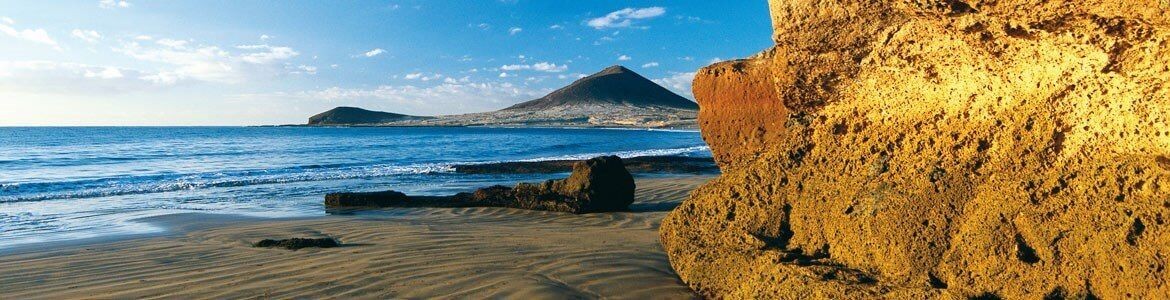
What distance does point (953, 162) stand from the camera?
340cm

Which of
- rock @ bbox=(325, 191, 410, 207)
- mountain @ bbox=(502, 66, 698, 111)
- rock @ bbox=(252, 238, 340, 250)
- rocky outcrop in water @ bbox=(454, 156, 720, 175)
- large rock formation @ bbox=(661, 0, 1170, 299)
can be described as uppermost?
mountain @ bbox=(502, 66, 698, 111)

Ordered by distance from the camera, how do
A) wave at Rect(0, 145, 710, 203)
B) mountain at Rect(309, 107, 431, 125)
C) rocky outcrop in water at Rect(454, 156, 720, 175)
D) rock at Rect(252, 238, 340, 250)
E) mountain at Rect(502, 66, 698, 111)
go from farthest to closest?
mountain at Rect(309, 107, 431, 125)
mountain at Rect(502, 66, 698, 111)
rocky outcrop in water at Rect(454, 156, 720, 175)
wave at Rect(0, 145, 710, 203)
rock at Rect(252, 238, 340, 250)

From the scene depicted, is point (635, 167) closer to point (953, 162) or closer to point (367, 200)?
point (367, 200)

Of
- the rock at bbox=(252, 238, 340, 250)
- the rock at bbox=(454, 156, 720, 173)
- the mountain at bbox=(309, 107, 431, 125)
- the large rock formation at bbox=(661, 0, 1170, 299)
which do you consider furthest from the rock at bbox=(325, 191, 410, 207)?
the mountain at bbox=(309, 107, 431, 125)

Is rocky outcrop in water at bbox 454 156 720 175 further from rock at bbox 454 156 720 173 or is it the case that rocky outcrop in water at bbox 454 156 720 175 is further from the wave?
the wave

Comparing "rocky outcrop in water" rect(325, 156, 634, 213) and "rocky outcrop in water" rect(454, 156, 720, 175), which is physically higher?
"rocky outcrop in water" rect(325, 156, 634, 213)

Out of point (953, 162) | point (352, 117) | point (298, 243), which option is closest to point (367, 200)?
point (298, 243)

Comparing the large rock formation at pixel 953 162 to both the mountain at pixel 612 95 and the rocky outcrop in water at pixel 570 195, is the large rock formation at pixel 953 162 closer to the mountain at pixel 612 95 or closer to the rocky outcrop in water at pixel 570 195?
the rocky outcrop in water at pixel 570 195

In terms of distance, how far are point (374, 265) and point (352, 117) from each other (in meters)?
149

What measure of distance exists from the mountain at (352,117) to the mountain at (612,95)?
89.7 feet

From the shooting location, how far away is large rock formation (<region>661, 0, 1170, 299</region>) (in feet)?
8.79

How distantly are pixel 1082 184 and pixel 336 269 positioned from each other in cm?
469

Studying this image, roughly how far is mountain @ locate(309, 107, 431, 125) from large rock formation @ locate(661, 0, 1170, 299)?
141786mm

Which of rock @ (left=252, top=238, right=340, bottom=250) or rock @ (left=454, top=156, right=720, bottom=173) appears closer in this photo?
rock @ (left=252, top=238, right=340, bottom=250)
